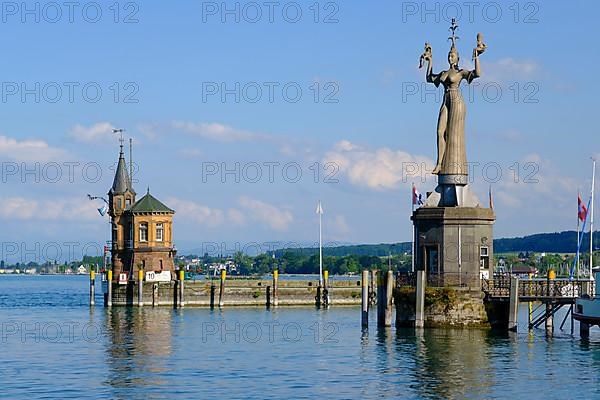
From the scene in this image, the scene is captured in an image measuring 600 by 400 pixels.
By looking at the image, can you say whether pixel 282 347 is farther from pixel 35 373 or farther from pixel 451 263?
pixel 35 373

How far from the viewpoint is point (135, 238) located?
98000mm

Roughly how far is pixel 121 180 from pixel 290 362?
5374cm

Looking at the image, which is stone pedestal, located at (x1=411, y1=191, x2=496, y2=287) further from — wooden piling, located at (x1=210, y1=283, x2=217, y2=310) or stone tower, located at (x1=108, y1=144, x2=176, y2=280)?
stone tower, located at (x1=108, y1=144, x2=176, y2=280)

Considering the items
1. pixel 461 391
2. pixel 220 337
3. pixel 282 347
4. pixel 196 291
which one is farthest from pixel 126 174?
pixel 461 391

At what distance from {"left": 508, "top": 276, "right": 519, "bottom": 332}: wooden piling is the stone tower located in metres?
43.4

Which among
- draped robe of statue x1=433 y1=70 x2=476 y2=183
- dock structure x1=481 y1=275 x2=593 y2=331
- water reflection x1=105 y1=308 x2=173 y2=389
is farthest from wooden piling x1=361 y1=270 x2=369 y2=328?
water reflection x1=105 y1=308 x2=173 y2=389

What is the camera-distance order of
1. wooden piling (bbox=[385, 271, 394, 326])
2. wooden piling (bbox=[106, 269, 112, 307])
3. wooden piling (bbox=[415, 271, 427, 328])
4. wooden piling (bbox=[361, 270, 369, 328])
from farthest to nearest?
1. wooden piling (bbox=[106, 269, 112, 307])
2. wooden piling (bbox=[361, 270, 369, 328])
3. wooden piling (bbox=[385, 271, 394, 326])
4. wooden piling (bbox=[415, 271, 427, 328])

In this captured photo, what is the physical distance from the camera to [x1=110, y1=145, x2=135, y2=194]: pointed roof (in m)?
103

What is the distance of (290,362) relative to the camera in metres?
53.0

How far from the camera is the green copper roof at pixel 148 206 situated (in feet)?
321

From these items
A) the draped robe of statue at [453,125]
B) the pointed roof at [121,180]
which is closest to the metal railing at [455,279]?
the draped robe of statue at [453,125]

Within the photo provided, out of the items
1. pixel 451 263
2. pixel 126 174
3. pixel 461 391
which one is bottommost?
pixel 461 391

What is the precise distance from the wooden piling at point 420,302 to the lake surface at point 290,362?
0.74 m

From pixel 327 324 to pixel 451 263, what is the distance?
16.5 metres
